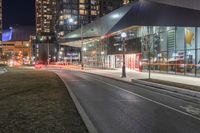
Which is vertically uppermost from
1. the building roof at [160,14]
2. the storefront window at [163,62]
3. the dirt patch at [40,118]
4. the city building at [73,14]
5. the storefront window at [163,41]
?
the city building at [73,14]

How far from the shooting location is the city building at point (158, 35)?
27938 mm

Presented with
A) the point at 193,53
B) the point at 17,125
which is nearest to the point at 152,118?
the point at 17,125

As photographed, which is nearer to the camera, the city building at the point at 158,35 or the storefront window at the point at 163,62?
the city building at the point at 158,35

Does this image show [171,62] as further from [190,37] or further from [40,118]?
[40,118]

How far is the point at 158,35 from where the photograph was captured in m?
43.6

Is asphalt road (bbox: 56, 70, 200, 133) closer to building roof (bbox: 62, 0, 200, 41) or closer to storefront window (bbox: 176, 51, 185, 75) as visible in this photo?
building roof (bbox: 62, 0, 200, 41)

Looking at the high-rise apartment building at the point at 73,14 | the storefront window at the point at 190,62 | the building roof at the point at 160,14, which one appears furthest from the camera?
the high-rise apartment building at the point at 73,14

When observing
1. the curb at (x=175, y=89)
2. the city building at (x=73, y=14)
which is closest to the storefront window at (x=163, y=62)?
the curb at (x=175, y=89)

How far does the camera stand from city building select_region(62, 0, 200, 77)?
27938 mm

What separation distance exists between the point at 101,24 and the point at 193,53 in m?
25.1

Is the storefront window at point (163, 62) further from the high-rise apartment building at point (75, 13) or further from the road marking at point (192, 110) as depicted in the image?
the high-rise apartment building at point (75, 13)

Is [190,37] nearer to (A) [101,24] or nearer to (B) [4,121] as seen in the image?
(A) [101,24]

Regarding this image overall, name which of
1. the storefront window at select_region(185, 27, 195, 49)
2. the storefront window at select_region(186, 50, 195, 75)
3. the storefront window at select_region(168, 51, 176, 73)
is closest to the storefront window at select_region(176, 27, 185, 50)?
the storefront window at select_region(185, 27, 195, 49)

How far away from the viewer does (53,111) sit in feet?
38.8
